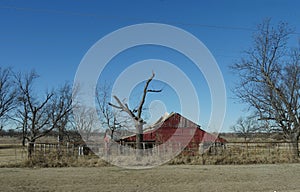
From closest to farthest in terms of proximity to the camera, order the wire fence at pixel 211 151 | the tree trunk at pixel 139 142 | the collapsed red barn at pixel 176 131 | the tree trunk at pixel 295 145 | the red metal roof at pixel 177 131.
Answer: the wire fence at pixel 211 151, the tree trunk at pixel 139 142, the tree trunk at pixel 295 145, the collapsed red barn at pixel 176 131, the red metal roof at pixel 177 131

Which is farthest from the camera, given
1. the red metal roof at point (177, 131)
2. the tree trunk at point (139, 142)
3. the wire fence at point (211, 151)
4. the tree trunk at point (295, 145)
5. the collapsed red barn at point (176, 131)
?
the red metal roof at point (177, 131)

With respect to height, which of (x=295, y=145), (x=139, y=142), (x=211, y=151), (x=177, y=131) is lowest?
(x=211, y=151)

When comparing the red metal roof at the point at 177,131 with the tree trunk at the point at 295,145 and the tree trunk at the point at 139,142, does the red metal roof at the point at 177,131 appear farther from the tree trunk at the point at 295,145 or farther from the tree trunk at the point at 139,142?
the tree trunk at the point at 295,145

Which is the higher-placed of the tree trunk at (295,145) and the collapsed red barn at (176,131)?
the collapsed red barn at (176,131)

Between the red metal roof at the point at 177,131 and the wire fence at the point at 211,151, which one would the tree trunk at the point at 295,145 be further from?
the red metal roof at the point at 177,131

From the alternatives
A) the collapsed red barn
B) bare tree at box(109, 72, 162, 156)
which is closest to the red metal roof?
the collapsed red barn

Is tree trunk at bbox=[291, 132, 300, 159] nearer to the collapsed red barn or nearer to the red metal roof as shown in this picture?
the collapsed red barn

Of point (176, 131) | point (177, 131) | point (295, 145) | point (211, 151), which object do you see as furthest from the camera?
point (177, 131)

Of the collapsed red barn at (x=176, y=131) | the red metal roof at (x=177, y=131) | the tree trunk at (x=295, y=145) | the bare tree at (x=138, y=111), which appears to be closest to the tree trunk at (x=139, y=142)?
the bare tree at (x=138, y=111)

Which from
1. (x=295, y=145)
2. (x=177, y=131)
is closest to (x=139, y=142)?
(x=295, y=145)

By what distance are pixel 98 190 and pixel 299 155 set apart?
2204 cm

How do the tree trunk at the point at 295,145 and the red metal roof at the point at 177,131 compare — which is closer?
the tree trunk at the point at 295,145

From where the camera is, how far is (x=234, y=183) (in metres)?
14.0

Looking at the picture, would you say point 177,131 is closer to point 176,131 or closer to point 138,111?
point 176,131
